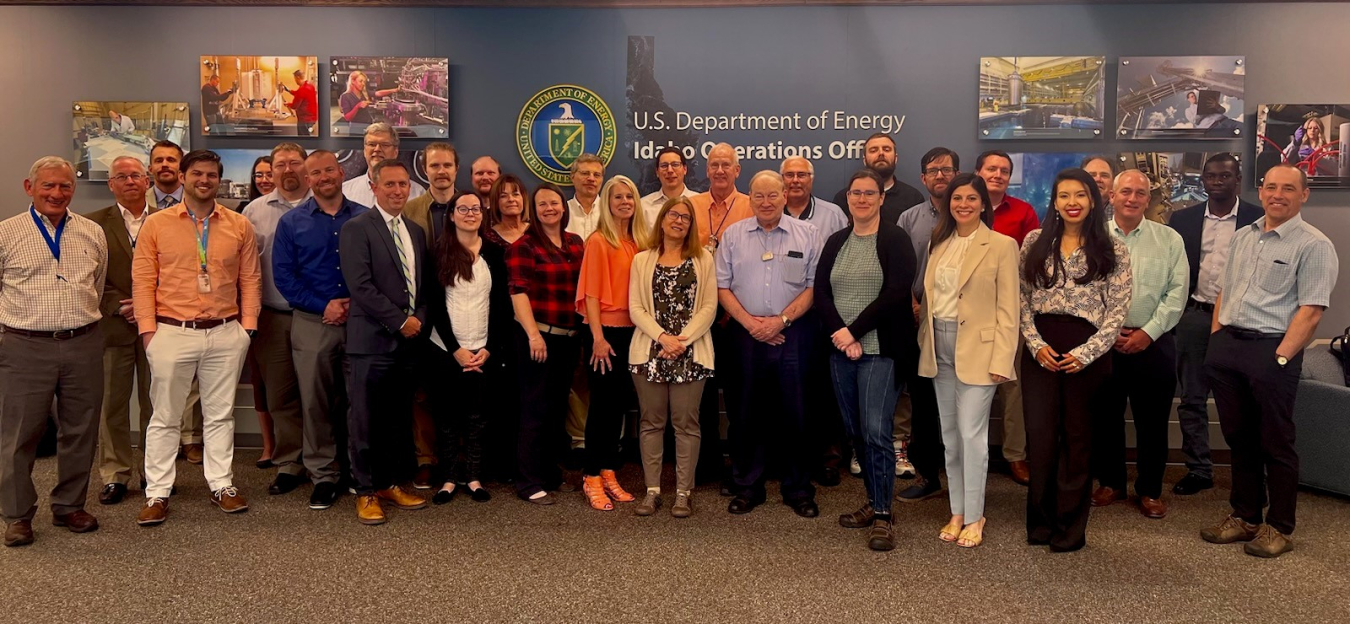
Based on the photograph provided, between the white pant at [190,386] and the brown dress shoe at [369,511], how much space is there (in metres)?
0.68

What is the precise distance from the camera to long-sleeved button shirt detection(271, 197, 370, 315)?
4.39m

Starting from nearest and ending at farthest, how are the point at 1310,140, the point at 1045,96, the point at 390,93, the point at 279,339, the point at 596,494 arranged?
1. the point at 596,494
2. the point at 279,339
3. the point at 1310,140
4. the point at 1045,96
5. the point at 390,93

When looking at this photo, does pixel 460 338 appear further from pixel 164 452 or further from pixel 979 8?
pixel 979 8

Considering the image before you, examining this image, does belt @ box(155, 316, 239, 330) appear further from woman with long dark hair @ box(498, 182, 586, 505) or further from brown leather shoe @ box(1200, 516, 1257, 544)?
brown leather shoe @ box(1200, 516, 1257, 544)

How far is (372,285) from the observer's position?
4172mm

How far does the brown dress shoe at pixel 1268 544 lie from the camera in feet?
12.5

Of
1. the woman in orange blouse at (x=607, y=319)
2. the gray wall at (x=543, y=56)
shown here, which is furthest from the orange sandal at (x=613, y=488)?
the gray wall at (x=543, y=56)

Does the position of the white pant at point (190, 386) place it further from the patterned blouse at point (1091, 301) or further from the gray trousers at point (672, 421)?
the patterned blouse at point (1091, 301)

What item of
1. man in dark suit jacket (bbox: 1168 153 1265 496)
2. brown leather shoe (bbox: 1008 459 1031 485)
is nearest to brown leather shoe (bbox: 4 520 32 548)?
brown leather shoe (bbox: 1008 459 1031 485)

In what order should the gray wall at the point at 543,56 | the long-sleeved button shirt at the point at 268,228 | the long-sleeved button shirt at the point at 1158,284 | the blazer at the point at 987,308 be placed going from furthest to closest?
the gray wall at the point at 543,56, the long-sleeved button shirt at the point at 268,228, the long-sleeved button shirt at the point at 1158,284, the blazer at the point at 987,308

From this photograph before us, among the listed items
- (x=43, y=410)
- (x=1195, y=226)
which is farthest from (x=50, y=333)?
(x=1195, y=226)

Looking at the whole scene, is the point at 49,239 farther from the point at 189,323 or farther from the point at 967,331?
the point at 967,331

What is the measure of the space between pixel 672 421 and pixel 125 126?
4.64 m

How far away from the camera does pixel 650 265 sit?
13.9 ft
